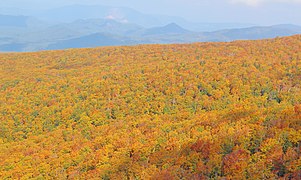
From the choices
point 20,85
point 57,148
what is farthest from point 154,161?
point 20,85

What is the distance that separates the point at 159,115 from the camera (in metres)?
72.9

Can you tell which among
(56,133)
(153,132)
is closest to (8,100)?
(56,133)

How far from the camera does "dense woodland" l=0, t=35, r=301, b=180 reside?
38406 millimetres

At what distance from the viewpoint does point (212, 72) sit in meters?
90.1

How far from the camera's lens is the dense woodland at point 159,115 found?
3841 centimetres

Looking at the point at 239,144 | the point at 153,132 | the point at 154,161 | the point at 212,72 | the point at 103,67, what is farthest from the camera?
the point at 103,67

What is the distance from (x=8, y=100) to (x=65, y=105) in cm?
1912

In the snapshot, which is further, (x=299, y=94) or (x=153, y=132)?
(x=299, y=94)

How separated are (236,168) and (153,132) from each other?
25458 millimetres

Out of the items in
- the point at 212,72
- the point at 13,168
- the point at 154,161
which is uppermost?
the point at 212,72

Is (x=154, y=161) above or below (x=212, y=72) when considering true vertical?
below

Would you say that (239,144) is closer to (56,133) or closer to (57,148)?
(57,148)

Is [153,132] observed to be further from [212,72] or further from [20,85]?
[20,85]

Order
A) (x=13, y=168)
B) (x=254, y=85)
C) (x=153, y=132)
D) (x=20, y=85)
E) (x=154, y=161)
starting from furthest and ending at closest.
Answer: (x=20, y=85)
(x=254, y=85)
(x=153, y=132)
(x=13, y=168)
(x=154, y=161)
